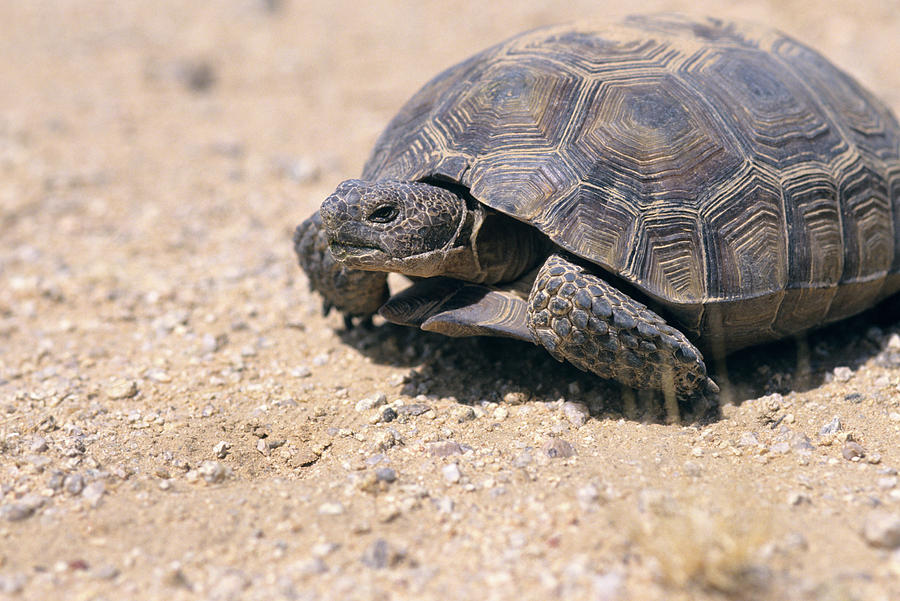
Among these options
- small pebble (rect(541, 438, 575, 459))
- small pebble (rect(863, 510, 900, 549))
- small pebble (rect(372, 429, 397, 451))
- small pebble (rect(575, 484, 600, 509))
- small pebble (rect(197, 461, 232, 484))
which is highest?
small pebble (rect(863, 510, 900, 549))

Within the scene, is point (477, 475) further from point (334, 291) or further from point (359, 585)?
point (334, 291)

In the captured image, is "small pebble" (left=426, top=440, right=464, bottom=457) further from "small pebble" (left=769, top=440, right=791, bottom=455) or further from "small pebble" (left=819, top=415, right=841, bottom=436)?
"small pebble" (left=819, top=415, right=841, bottom=436)

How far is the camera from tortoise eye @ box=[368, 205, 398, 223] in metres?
3.32

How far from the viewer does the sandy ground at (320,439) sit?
2.38 metres

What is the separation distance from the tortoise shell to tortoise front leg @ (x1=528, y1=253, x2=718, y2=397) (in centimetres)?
11

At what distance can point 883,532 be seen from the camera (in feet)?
7.81

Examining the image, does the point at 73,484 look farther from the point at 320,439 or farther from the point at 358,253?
the point at 358,253

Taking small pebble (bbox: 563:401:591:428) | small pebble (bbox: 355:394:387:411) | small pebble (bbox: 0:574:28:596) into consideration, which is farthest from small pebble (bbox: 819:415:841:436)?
small pebble (bbox: 0:574:28:596)

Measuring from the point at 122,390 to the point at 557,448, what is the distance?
214 cm

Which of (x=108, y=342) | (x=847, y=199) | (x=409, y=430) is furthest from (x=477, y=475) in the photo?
(x=108, y=342)

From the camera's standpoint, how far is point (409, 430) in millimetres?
3354

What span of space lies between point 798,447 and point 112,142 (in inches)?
251

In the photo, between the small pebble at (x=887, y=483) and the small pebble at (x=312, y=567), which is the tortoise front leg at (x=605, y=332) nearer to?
the small pebble at (x=887, y=483)

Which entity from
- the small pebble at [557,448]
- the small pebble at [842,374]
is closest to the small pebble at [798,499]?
the small pebble at [557,448]
